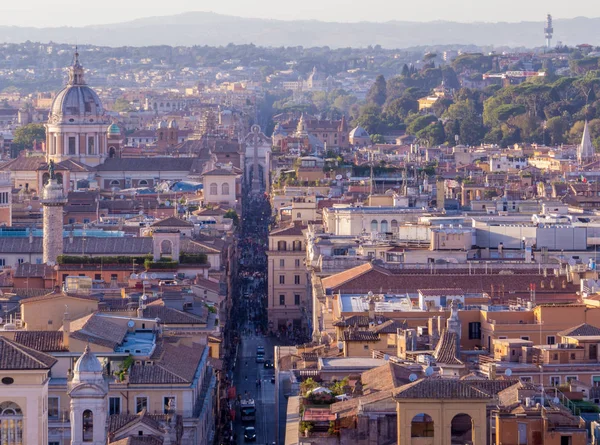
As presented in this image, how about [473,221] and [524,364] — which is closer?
[524,364]

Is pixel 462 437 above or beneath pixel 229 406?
above

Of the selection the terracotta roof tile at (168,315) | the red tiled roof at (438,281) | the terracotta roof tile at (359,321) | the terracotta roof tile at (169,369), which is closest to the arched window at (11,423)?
the terracotta roof tile at (169,369)

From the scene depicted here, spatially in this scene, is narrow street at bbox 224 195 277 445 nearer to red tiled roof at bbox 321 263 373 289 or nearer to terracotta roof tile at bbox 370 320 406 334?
red tiled roof at bbox 321 263 373 289

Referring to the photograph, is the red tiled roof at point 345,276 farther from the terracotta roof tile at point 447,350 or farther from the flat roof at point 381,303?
the terracotta roof tile at point 447,350

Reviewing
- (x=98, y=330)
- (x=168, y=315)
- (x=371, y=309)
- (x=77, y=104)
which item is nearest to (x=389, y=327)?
(x=371, y=309)

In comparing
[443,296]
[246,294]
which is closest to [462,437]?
[443,296]

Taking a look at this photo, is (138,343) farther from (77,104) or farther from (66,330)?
(77,104)

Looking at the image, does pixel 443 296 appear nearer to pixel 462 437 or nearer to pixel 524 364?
pixel 524 364
